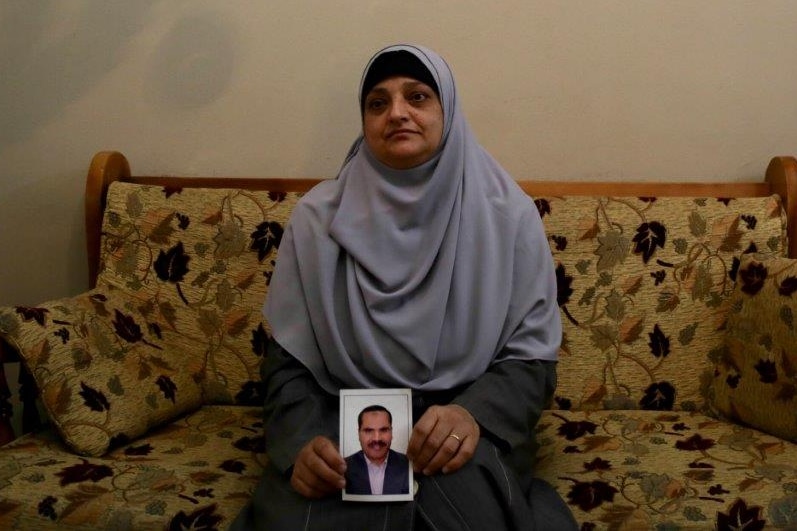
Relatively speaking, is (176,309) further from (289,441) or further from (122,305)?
(289,441)

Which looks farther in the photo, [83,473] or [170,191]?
[170,191]

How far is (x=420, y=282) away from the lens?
1.41 meters

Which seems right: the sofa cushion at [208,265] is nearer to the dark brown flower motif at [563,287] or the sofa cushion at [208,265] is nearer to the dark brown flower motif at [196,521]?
the dark brown flower motif at [196,521]

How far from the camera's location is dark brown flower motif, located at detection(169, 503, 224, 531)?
1.28 meters

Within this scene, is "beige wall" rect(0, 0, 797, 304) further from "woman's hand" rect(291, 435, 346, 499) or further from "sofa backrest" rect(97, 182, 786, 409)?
"woman's hand" rect(291, 435, 346, 499)

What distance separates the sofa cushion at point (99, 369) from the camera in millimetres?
1471

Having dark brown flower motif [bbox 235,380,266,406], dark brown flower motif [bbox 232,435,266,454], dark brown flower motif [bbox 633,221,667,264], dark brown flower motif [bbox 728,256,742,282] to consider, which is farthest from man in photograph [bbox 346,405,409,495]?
dark brown flower motif [bbox 728,256,742,282]

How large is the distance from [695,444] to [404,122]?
0.88m

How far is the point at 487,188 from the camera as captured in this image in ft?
4.94

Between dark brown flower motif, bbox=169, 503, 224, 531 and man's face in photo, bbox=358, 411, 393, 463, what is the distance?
30cm

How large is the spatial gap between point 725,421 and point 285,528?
1030 millimetres

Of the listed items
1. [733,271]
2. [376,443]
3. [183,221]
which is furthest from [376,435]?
[733,271]

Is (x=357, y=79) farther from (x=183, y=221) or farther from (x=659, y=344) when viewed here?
(x=659, y=344)

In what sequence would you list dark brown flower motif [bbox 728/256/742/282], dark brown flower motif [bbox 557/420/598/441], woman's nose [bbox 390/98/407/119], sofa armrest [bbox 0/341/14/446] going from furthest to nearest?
dark brown flower motif [bbox 728/256/742/282], dark brown flower motif [bbox 557/420/598/441], sofa armrest [bbox 0/341/14/446], woman's nose [bbox 390/98/407/119]
